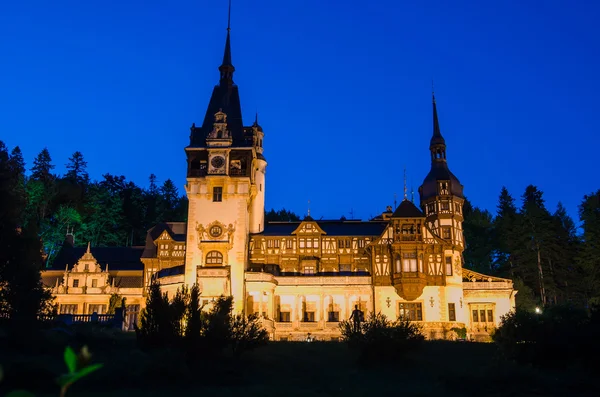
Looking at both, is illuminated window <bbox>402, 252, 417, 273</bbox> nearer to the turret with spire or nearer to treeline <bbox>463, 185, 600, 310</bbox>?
treeline <bbox>463, 185, 600, 310</bbox>

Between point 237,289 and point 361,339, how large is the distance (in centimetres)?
3002

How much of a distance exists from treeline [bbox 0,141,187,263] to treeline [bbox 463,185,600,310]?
4775cm

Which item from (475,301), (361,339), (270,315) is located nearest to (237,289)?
(270,315)

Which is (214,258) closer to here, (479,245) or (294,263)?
(294,263)

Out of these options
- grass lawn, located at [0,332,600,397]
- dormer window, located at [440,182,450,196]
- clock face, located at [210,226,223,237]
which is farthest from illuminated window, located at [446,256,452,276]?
grass lawn, located at [0,332,600,397]

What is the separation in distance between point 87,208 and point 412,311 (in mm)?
57045

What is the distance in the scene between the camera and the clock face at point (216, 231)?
2516 inches

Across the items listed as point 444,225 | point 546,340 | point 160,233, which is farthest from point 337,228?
point 546,340

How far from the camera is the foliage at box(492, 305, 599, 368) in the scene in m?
30.3

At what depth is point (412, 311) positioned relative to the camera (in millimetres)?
62094

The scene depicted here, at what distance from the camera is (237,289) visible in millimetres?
61406

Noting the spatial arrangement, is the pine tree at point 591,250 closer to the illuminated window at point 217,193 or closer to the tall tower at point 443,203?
the tall tower at point 443,203

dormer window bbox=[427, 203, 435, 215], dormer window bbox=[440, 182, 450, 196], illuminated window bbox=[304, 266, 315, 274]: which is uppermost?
dormer window bbox=[440, 182, 450, 196]

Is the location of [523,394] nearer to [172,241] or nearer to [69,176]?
[172,241]
